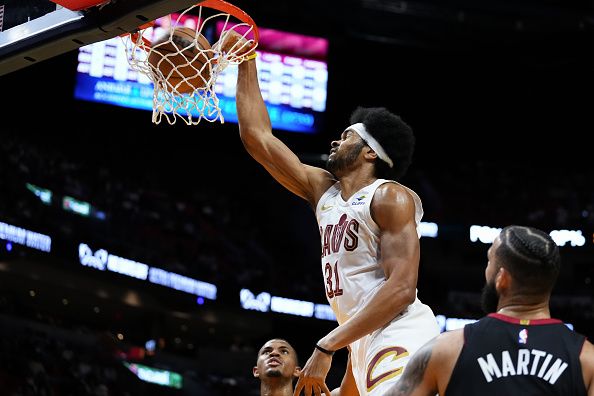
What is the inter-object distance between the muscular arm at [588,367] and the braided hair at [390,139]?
1.88m

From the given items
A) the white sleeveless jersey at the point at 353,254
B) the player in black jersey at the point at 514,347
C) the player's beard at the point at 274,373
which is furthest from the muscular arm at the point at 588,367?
the player's beard at the point at 274,373

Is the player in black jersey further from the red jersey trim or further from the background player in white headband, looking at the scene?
the background player in white headband

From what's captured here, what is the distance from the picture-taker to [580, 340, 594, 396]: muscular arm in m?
2.40

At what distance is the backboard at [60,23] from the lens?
367cm

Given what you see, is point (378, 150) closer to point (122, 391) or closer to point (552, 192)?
point (122, 391)

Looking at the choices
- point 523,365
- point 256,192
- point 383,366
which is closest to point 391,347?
point 383,366

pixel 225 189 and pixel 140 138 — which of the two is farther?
pixel 225 189

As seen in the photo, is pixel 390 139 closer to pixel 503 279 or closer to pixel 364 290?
pixel 364 290

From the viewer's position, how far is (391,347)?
3.61m

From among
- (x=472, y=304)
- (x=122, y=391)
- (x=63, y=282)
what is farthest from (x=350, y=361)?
(x=472, y=304)

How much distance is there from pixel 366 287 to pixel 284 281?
13445 mm

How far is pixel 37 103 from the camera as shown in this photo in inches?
675

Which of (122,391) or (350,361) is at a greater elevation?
(350,361)

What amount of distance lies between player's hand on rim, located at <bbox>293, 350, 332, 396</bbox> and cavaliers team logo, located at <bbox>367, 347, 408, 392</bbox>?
0.20 metres
